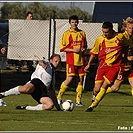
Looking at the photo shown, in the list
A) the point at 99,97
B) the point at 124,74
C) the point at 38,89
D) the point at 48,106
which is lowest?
the point at 48,106

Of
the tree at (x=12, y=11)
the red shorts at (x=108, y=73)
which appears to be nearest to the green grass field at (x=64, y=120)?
the red shorts at (x=108, y=73)

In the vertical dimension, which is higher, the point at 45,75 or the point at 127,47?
the point at 127,47

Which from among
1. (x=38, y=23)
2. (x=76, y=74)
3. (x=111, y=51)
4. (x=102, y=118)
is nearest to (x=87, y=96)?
(x=38, y=23)

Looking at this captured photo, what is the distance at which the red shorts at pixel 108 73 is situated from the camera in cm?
1395

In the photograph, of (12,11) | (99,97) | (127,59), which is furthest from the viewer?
(12,11)

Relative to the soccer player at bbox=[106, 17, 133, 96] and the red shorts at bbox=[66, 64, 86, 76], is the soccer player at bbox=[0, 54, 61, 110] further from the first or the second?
the red shorts at bbox=[66, 64, 86, 76]

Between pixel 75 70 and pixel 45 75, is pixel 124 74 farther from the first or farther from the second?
pixel 45 75

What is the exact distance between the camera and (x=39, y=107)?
13.3 meters

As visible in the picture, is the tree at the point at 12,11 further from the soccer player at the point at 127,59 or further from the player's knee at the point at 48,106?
the player's knee at the point at 48,106

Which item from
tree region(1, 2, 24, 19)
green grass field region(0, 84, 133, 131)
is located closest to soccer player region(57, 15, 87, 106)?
green grass field region(0, 84, 133, 131)

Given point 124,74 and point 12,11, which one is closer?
point 124,74

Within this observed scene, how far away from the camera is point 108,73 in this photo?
1405cm

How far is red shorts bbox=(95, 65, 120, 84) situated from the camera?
14.0m

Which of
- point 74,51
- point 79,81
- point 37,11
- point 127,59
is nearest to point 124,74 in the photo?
point 127,59
